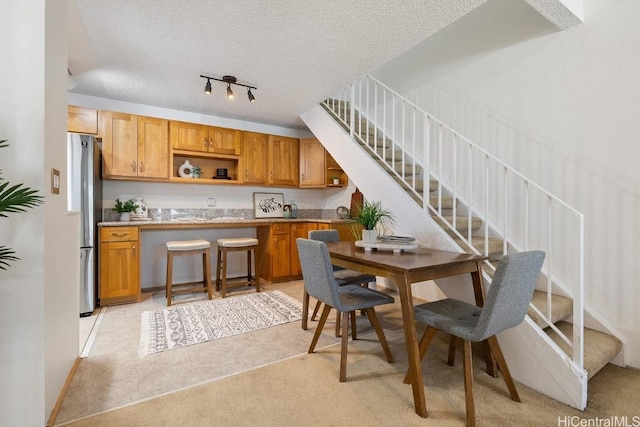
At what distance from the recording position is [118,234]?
3.37 meters

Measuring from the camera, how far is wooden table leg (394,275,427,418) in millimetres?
1581

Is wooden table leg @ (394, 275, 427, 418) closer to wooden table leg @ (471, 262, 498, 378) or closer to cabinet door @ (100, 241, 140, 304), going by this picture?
wooden table leg @ (471, 262, 498, 378)

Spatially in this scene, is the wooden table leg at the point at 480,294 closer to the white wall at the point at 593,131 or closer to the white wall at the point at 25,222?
the white wall at the point at 593,131

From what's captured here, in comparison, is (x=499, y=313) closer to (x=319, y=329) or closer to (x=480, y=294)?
(x=480, y=294)

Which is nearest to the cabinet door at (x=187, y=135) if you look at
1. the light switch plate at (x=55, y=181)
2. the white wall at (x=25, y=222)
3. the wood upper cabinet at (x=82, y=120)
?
the wood upper cabinet at (x=82, y=120)

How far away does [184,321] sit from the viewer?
2.90m

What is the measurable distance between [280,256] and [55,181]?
3.02 m

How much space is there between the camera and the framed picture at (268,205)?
16.0ft

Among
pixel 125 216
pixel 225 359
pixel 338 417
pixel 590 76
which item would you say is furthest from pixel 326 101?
pixel 338 417

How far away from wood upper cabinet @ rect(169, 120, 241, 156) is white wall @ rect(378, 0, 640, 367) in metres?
3.46

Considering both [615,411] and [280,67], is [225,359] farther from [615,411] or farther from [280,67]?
[280,67]

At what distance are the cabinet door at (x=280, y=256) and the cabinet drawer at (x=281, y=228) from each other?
0.05 m

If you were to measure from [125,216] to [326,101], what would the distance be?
307 centimetres

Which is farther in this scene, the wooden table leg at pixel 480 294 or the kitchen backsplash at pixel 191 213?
the kitchen backsplash at pixel 191 213
